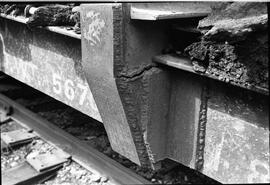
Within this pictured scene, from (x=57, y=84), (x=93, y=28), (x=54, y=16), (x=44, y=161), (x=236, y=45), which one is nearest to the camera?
(x=236, y=45)

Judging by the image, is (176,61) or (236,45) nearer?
(236,45)

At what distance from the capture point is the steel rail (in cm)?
293

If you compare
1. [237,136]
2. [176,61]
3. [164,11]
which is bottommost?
[237,136]

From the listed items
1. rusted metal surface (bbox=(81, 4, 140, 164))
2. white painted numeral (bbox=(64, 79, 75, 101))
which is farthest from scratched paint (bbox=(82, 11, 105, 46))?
white painted numeral (bbox=(64, 79, 75, 101))

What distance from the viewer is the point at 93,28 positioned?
6.15 feet

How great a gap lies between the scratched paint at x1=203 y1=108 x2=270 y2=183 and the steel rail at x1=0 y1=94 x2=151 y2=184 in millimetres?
1048

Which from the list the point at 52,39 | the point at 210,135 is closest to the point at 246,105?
the point at 210,135

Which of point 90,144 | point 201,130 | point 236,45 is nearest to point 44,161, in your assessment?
point 90,144

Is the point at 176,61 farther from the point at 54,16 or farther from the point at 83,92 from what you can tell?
the point at 54,16

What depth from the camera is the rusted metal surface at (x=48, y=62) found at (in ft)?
8.35

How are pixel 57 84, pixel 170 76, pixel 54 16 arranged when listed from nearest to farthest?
pixel 170 76, pixel 54 16, pixel 57 84

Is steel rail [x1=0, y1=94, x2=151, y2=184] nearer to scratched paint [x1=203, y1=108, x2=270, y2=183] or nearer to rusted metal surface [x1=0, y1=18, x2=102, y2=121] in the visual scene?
rusted metal surface [x1=0, y1=18, x2=102, y2=121]

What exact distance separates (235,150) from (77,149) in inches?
80.0

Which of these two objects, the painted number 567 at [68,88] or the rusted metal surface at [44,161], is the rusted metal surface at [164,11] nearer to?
the painted number 567 at [68,88]
